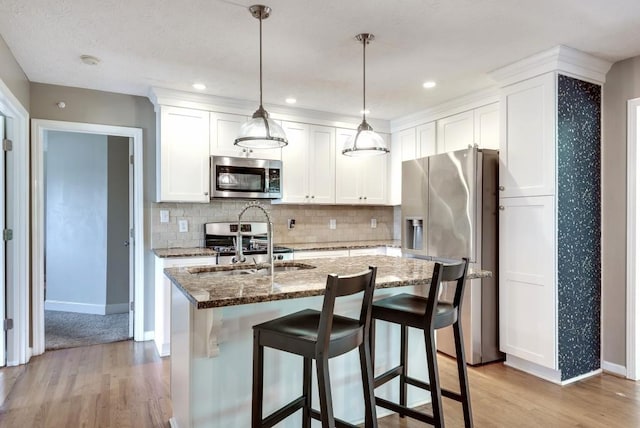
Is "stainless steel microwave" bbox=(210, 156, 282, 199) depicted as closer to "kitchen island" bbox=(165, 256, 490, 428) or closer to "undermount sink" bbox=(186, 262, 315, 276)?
"undermount sink" bbox=(186, 262, 315, 276)

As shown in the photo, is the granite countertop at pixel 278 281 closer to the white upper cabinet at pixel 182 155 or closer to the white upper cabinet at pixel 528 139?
the white upper cabinet at pixel 528 139

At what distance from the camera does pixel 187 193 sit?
12.5ft

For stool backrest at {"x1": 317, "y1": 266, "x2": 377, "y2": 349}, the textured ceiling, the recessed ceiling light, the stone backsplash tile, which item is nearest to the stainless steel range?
the stone backsplash tile

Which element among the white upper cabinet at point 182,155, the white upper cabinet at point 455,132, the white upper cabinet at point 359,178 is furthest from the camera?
the white upper cabinet at point 359,178

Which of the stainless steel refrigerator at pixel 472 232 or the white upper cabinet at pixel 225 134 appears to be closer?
the stainless steel refrigerator at pixel 472 232

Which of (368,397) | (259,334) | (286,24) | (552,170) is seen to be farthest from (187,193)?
(552,170)

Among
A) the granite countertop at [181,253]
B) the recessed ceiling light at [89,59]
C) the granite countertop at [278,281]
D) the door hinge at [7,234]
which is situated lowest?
the granite countertop at [181,253]

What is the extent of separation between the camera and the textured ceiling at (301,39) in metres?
2.25

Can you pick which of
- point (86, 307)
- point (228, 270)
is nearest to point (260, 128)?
point (228, 270)

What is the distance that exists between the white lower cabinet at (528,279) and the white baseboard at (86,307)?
4240 millimetres

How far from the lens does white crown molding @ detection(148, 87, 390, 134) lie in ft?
12.1

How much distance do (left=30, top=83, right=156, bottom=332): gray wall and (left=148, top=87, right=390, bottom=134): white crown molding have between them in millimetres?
213

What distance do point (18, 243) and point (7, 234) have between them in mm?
103

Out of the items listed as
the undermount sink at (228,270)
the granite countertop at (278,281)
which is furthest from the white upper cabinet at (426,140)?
the undermount sink at (228,270)
